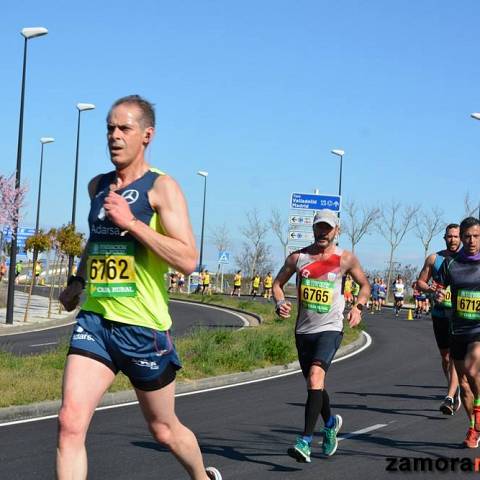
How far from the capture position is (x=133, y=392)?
39.6ft

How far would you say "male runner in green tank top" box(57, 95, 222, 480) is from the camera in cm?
476

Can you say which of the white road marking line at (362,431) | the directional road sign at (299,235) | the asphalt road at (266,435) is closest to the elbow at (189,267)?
the asphalt road at (266,435)

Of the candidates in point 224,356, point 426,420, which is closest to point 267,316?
point 224,356

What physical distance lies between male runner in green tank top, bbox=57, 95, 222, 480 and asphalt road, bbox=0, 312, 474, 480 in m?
2.46

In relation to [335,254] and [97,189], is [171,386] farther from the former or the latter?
[335,254]

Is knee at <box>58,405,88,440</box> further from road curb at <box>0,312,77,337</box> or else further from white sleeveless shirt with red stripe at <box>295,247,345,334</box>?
road curb at <box>0,312,77,337</box>

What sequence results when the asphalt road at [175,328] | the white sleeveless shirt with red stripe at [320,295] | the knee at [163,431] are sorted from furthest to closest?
the asphalt road at [175,328], the white sleeveless shirt with red stripe at [320,295], the knee at [163,431]

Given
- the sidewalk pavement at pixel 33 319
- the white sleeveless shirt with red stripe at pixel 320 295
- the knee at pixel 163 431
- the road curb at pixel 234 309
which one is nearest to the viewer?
the knee at pixel 163 431

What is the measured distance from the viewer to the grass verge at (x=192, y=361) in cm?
1104

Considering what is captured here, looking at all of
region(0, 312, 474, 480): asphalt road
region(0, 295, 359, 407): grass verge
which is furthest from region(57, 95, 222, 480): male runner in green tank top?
region(0, 295, 359, 407): grass verge

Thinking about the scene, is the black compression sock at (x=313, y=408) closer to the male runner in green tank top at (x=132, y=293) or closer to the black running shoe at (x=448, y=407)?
the male runner in green tank top at (x=132, y=293)

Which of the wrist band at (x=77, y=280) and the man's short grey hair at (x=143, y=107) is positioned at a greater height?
the man's short grey hair at (x=143, y=107)

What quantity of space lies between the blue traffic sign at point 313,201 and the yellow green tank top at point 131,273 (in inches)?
1064

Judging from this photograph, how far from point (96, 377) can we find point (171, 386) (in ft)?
1.25
